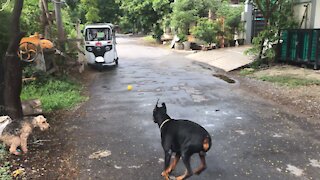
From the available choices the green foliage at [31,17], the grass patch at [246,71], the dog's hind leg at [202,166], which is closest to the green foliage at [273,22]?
the grass patch at [246,71]

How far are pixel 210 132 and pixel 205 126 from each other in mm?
387

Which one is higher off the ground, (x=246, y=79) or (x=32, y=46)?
(x=32, y=46)

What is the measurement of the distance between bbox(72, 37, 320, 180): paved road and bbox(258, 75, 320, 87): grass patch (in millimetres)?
1603

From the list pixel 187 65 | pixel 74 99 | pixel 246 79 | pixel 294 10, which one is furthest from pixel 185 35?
pixel 74 99

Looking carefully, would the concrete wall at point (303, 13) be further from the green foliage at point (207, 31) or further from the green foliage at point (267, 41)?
the green foliage at point (207, 31)

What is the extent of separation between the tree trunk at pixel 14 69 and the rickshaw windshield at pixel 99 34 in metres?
9.71

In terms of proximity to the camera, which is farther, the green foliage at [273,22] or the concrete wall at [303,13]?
the green foliage at [273,22]

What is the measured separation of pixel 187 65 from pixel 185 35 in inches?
370

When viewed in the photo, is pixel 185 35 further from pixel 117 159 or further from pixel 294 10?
pixel 117 159

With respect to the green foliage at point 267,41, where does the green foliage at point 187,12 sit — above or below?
above

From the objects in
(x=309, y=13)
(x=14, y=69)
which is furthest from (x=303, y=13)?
(x=14, y=69)

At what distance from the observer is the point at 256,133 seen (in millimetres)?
6500

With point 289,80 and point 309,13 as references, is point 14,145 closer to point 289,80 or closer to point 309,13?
point 289,80

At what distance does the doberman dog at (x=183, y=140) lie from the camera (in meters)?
4.07
